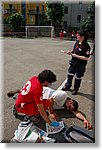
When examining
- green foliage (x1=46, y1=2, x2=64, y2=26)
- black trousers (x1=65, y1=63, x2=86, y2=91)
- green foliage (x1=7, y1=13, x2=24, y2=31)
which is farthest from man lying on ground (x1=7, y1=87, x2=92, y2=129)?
green foliage (x1=7, y1=13, x2=24, y2=31)

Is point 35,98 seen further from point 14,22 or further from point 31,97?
point 14,22

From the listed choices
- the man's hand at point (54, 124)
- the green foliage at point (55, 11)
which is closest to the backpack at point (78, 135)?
the man's hand at point (54, 124)

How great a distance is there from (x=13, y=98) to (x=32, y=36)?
18.2m

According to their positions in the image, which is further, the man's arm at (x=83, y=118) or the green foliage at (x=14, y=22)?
the green foliage at (x=14, y=22)

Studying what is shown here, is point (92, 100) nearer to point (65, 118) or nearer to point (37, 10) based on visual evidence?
point (65, 118)

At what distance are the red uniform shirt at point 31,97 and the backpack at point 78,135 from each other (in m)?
0.54

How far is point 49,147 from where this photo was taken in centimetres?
292

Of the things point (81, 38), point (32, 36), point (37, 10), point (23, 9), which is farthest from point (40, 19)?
point (81, 38)

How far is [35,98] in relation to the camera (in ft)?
9.79

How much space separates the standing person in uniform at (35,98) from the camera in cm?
297

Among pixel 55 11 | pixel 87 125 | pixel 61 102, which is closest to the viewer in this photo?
pixel 87 125

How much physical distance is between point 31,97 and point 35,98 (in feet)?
0.56

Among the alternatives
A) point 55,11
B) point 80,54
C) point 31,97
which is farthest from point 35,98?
point 55,11

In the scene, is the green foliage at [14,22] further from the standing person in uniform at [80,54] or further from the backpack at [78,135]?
the backpack at [78,135]
